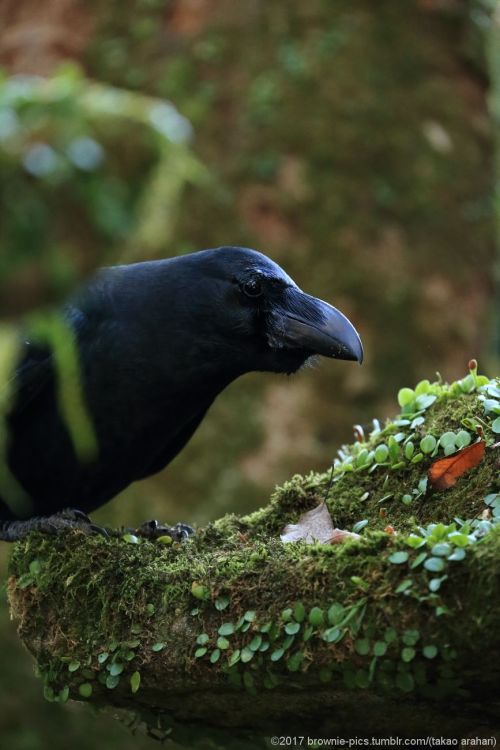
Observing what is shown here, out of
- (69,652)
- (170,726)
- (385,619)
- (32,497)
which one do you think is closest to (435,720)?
(385,619)

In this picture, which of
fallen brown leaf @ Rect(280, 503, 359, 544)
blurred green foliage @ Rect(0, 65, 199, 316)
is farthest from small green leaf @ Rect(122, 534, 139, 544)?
blurred green foliage @ Rect(0, 65, 199, 316)

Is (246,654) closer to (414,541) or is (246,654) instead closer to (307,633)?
→ (307,633)

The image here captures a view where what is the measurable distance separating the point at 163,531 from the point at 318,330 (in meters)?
0.88

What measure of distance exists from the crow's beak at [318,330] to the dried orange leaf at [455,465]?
0.55 meters

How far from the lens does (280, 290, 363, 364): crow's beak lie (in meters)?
3.57

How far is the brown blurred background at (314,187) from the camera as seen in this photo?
710cm

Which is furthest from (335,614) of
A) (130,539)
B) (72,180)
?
(72,180)

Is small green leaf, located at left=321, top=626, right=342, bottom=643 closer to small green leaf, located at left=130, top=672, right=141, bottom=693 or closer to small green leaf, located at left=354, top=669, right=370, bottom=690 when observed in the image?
small green leaf, located at left=354, top=669, right=370, bottom=690

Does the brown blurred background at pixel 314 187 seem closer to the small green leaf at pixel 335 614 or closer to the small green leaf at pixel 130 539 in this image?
the small green leaf at pixel 130 539

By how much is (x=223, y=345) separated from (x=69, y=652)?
1259 millimetres

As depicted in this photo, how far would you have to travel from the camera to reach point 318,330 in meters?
3.59

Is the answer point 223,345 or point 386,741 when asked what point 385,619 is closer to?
point 386,741

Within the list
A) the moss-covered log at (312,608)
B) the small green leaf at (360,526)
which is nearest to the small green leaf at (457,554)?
the moss-covered log at (312,608)

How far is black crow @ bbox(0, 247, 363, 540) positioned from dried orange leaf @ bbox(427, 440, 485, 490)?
0.59 metres
